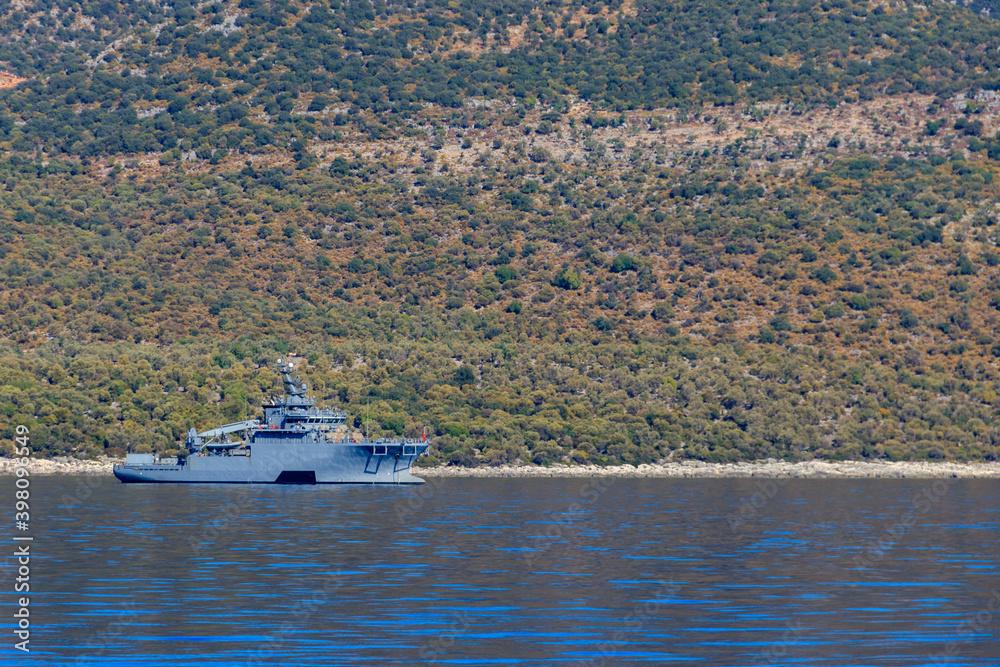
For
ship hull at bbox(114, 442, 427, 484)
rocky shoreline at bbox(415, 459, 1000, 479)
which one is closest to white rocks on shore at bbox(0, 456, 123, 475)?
ship hull at bbox(114, 442, 427, 484)

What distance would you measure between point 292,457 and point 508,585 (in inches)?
2155

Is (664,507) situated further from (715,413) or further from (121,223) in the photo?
(121,223)

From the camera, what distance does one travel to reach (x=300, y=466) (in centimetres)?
9212

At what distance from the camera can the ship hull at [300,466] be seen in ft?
301

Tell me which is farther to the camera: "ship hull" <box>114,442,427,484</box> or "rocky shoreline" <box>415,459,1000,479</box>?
"rocky shoreline" <box>415,459,1000,479</box>

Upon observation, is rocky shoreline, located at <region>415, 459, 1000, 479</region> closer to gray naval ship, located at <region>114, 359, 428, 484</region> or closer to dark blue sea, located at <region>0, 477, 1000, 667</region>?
gray naval ship, located at <region>114, 359, 428, 484</region>

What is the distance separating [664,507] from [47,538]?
104ft

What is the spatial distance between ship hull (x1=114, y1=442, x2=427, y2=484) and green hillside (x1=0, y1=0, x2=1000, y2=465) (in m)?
12.9

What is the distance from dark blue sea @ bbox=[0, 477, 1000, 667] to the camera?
29.4 metres

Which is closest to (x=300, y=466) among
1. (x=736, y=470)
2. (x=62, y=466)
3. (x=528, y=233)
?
(x=62, y=466)

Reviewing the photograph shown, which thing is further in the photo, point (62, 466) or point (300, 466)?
point (62, 466)

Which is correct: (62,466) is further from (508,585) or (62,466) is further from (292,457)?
(508,585)

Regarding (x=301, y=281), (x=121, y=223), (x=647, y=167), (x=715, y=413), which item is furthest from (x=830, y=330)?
(x=121, y=223)

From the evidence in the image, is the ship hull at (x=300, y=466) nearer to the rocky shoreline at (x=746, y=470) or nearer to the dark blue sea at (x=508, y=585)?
the rocky shoreline at (x=746, y=470)
